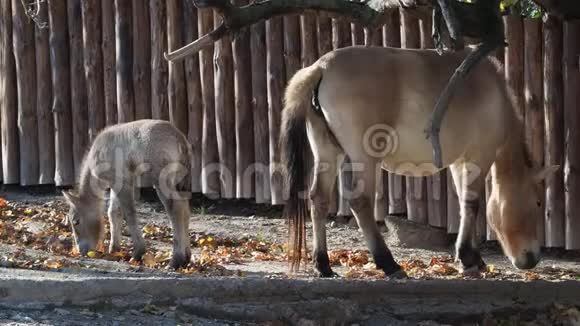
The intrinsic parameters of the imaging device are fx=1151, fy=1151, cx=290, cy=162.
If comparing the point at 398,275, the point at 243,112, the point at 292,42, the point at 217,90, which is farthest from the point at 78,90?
the point at 398,275

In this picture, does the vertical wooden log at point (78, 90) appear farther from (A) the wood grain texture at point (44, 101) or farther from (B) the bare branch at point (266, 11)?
(B) the bare branch at point (266, 11)

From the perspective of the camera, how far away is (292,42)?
1194cm

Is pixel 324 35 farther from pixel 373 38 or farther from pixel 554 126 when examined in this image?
pixel 554 126

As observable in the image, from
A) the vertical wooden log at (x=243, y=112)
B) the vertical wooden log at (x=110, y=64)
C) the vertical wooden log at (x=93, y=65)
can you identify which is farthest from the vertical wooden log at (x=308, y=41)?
the vertical wooden log at (x=93, y=65)

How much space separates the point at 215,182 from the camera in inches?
496

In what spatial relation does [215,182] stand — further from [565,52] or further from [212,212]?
[565,52]

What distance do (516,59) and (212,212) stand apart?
13.0 feet

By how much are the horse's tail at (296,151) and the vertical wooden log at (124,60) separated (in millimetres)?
4404

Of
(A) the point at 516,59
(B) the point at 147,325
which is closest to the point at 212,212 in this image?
(A) the point at 516,59

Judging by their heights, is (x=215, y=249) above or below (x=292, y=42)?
below

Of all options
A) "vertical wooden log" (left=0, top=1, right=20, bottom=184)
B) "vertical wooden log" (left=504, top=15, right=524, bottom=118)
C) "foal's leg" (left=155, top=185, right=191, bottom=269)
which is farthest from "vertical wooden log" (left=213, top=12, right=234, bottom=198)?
"vertical wooden log" (left=504, top=15, right=524, bottom=118)

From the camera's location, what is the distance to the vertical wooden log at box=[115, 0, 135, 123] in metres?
12.8

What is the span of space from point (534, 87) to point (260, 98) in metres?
2.97

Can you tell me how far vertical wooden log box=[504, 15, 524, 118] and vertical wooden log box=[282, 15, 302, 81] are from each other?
88.3 inches
